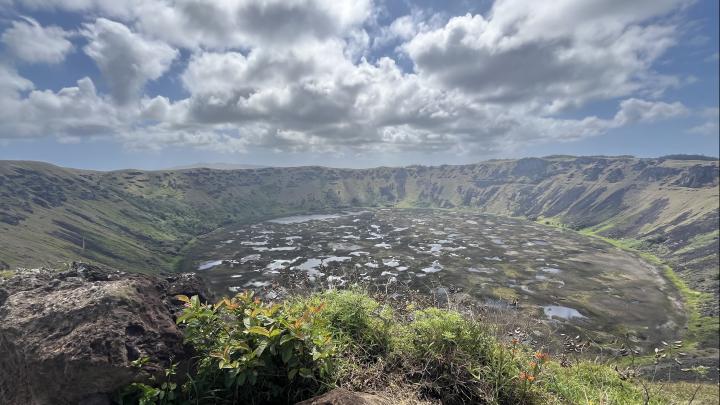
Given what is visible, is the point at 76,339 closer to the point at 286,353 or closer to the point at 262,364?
the point at 262,364

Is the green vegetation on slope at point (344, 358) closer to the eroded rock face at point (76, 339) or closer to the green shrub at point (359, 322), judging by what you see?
the green shrub at point (359, 322)

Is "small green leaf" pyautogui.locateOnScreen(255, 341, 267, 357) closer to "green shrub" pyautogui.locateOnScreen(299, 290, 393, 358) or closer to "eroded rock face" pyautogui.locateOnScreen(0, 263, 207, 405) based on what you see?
"green shrub" pyautogui.locateOnScreen(299, 290, 393, 358)

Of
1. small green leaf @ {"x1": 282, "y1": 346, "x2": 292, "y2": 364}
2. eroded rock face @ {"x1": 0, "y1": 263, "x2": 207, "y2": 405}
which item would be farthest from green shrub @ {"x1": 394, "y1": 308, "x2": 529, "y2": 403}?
eroded rock face @ {"x1": 0, "y1": 263, "x2": 207, "y2": 405}

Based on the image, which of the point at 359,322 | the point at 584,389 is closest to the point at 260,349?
the point at 359,322

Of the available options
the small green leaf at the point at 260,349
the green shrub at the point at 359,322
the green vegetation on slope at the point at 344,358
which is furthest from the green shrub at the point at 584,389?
the small green leaf at the point at 260,349

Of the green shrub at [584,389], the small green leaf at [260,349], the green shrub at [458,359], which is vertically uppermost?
the small green leaf at [260,349]

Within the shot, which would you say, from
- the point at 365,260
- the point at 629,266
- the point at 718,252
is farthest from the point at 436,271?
the point at 718,252
